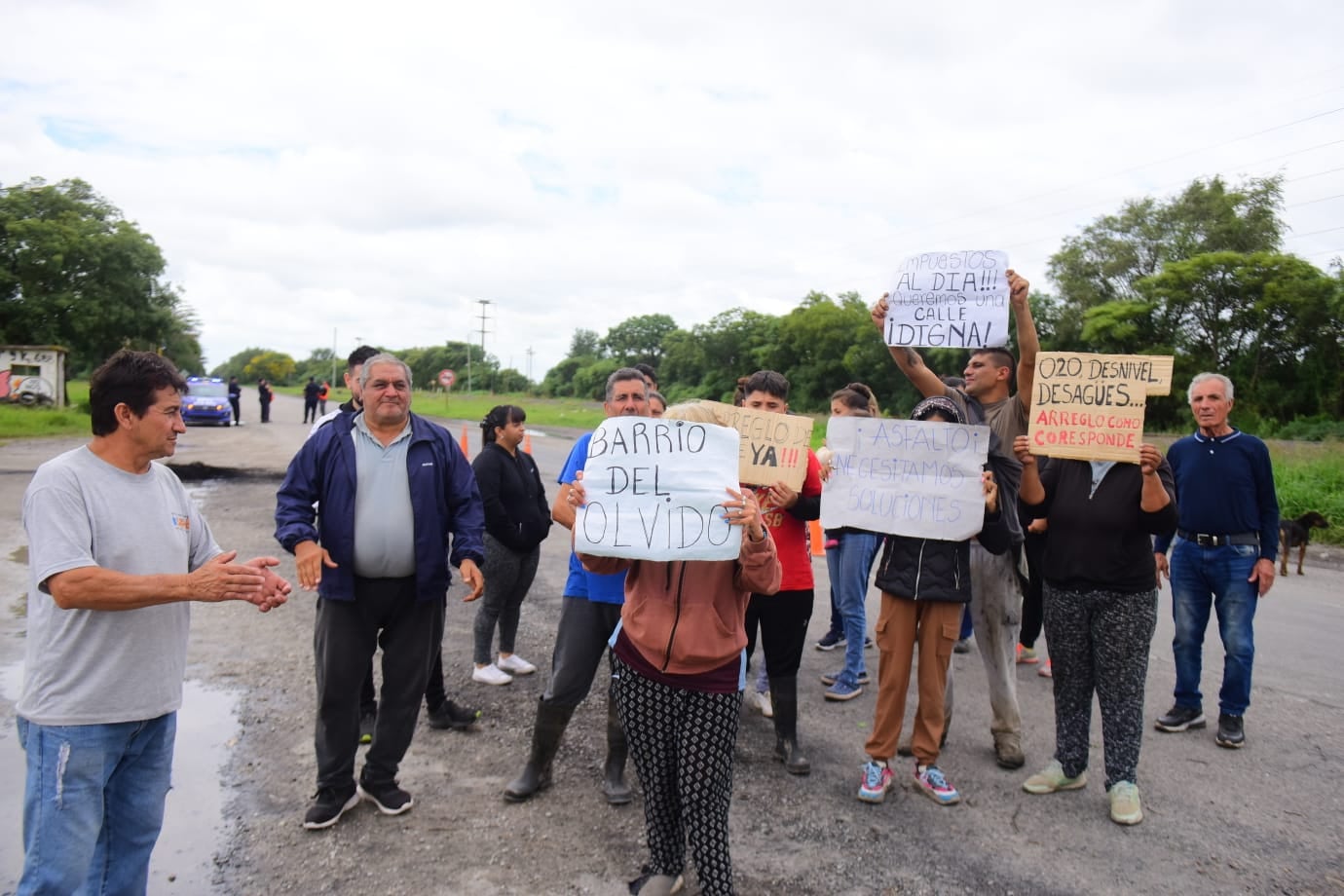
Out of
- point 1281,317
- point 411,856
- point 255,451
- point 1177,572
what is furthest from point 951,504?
point 1281,317

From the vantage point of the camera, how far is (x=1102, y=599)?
434 cm

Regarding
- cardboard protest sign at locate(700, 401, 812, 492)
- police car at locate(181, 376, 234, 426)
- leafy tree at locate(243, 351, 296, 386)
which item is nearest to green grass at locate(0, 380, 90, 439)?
police car at locate(181, 376, 234, 426)

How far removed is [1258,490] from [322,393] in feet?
119

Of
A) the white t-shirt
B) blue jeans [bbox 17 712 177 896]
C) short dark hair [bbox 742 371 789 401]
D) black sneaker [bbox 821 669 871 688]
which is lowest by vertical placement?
black sneaker [bbox 821 669 871 688]

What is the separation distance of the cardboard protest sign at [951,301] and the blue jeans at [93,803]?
12.3 ft

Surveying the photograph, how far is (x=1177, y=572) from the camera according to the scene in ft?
17.9

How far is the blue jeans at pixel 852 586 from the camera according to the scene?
19.3ft

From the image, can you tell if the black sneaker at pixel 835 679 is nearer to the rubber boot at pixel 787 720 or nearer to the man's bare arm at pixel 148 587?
the rubber boot at pixel 787 720

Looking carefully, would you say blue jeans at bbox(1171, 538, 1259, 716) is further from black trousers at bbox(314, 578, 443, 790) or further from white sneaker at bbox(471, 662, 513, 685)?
black trousers at bbox(314, 578, 443, 790)

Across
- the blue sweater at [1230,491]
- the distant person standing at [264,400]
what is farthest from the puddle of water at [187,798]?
the distant person standing at [264,400]

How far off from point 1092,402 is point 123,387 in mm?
4052

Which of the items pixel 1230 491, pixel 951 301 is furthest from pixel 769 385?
pixel 1230 491

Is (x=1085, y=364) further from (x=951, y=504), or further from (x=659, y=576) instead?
(x=659, y=576)

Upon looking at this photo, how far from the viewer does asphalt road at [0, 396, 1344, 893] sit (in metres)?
3.61
